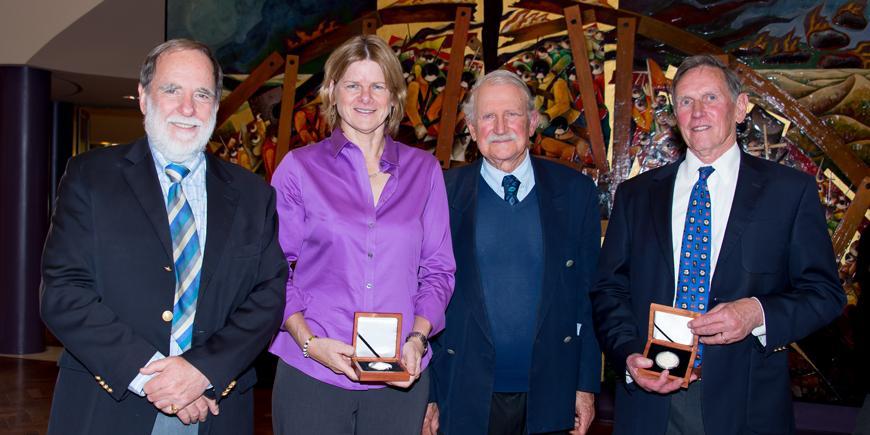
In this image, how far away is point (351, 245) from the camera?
2.19m

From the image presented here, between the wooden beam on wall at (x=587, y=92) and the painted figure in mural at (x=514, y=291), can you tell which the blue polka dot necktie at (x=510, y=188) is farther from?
the wooden beam on wall at (x=587, y=92)

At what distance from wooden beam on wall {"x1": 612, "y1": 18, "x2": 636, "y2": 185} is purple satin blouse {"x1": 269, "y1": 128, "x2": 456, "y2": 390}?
3.03 meters

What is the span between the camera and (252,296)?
206 cm

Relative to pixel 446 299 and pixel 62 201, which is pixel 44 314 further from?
pixel 446 299

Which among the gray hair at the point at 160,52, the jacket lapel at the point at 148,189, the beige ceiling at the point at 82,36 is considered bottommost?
the jacket lapel at the point at 148,189

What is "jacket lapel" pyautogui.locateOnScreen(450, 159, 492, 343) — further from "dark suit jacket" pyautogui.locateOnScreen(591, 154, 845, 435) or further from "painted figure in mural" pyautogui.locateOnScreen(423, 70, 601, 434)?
"dark suit jacket" pyautogui.locateOnScreen(591, 154, 845, 435)

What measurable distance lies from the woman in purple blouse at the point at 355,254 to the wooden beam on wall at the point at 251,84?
3.64 meters

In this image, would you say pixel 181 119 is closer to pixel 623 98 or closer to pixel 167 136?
pixel 167 136

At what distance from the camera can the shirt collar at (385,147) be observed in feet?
7.57

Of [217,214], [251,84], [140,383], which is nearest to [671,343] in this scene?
[217,214]

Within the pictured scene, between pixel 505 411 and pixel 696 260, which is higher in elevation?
pixel 696 260

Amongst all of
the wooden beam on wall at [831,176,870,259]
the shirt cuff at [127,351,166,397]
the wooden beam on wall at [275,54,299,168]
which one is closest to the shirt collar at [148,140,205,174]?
the shirt cuff at [127,351,166,397]

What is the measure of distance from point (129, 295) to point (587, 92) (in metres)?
3.81

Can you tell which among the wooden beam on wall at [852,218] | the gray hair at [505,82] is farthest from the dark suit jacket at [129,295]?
the wooden beam on wall at [852,218]
